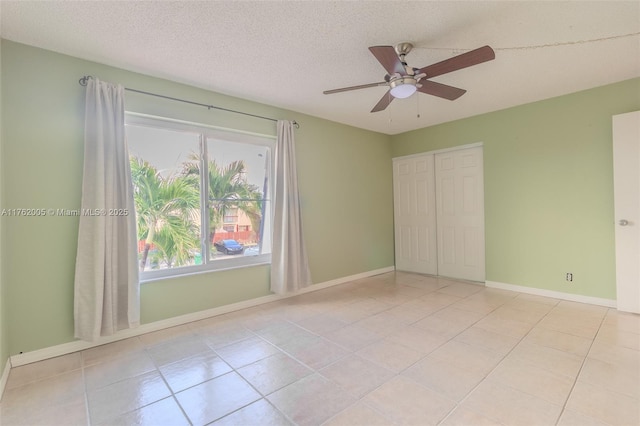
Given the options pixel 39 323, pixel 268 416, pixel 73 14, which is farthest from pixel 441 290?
pixel 73 14

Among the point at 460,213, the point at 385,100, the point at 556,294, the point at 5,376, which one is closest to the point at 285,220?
the point at 385,100

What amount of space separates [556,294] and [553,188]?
134 centimetres

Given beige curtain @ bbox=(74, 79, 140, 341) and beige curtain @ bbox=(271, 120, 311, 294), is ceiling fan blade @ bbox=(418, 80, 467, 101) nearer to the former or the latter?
beige curtain @ bbox=(271, 120, 311, 294)

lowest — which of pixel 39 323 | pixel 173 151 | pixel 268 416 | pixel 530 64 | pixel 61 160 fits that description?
pixel 268 416

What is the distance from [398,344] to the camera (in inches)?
100.0

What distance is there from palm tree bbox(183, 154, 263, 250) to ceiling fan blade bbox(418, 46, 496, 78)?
2354mm

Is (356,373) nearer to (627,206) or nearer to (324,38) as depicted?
(324,38)

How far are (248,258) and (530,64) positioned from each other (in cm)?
360

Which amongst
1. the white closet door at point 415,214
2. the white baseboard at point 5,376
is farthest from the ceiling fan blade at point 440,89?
the white baseboard at point 5,376

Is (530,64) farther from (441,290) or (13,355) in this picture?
(13,355)

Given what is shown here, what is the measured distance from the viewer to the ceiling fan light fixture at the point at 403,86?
226 centimetres

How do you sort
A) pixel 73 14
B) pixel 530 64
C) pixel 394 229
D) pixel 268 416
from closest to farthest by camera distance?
pixel 268 416 → pixel 73 14 → pixel 530 64 → pixel 394 229

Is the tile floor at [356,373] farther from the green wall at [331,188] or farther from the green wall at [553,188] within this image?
the green wall at [553,188]

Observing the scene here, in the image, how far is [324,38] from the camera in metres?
2.32
